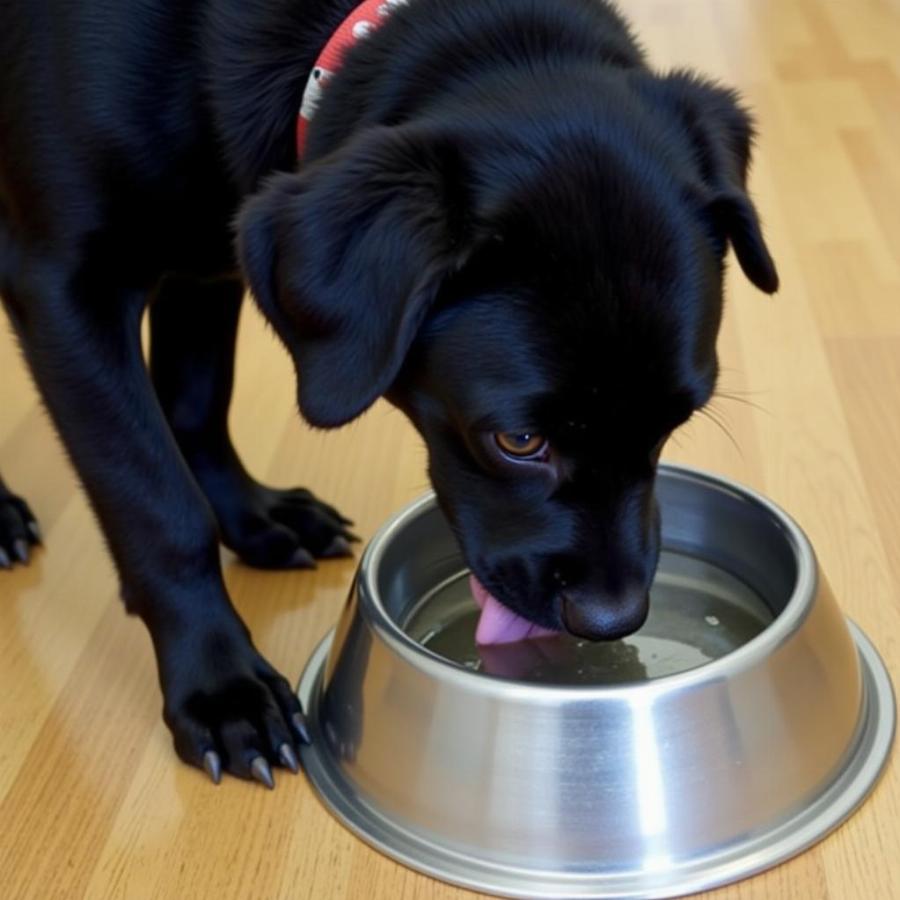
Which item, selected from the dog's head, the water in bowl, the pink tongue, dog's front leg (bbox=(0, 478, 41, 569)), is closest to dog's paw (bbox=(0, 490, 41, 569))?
dog's front leg (bbox=(0, 478, 41, 569))

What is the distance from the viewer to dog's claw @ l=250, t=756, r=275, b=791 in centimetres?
145

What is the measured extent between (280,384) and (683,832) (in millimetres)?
1331

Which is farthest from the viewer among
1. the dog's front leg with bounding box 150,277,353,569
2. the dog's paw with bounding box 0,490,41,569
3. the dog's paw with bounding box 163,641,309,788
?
the dog's paw with bounding box 0,490,41,569

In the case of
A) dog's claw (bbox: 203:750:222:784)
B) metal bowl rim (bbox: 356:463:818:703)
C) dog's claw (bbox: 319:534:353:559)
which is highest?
metal bowl rim (bbox: 356:463:818:703)

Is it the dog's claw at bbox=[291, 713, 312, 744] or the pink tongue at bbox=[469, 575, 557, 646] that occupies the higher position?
the pink tongue at bbox=[469, 575, 557, 646]

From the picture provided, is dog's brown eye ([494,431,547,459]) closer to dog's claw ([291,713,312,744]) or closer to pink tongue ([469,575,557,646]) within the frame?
pink tongue ([469,575,557,646])

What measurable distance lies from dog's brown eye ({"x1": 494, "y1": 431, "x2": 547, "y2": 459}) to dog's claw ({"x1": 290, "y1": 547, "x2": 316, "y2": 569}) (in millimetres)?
661

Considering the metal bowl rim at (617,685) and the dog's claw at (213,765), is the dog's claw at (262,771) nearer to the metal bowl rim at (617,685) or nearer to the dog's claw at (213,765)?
the dog's claw at (213,765)

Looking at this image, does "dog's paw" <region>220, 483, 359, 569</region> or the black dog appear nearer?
the black dog

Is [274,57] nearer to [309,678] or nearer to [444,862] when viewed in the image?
[309,678]

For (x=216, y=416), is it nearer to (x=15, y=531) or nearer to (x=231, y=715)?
(x=15, y=531)

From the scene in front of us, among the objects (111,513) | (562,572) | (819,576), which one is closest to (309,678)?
(111,513)

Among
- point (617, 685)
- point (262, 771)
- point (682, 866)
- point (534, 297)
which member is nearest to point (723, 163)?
point (534, 297)

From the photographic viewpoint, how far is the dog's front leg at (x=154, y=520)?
58.0 inches
